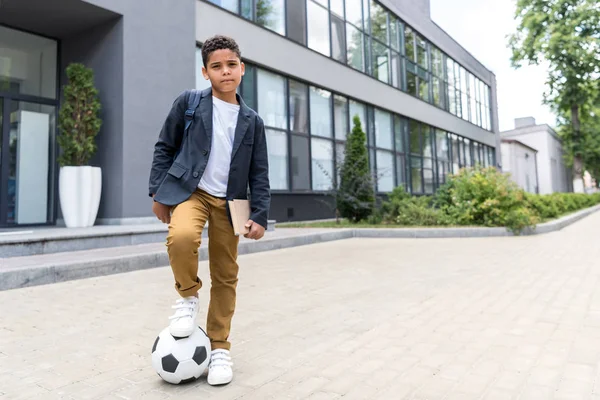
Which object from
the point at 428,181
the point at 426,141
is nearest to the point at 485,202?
the point at 428,181

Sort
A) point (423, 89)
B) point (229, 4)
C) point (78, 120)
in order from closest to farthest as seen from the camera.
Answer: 1. point (78, 120)
2. point (229, 4)
3. point (423, 89)

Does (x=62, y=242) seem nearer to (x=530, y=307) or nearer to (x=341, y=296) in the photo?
(x=341, y=296)

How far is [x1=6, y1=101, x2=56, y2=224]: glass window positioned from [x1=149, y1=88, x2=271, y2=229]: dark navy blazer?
27.1 feet

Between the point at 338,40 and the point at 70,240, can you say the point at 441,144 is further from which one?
the point at 70,240

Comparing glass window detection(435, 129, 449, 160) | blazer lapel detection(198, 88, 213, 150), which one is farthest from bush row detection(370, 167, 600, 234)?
glass window detection(435, 129, 449, 160)

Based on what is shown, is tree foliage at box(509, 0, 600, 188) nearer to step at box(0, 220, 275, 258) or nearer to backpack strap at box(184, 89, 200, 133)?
step at box(0, 220, 275, 258)

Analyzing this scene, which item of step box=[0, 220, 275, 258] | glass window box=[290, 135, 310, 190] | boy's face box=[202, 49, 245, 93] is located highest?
glass window box=[290, 135, 310, 190]

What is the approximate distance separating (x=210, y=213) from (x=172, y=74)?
8302mm

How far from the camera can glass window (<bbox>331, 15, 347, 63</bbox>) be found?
623 inches

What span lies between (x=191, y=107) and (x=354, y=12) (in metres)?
16.8

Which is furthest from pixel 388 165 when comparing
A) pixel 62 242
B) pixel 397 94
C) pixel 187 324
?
pixel 187 324

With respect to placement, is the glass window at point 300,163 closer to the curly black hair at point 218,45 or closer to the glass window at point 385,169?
the glass window at point 385,169

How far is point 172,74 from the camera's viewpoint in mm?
9555

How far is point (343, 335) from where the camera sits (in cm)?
296
